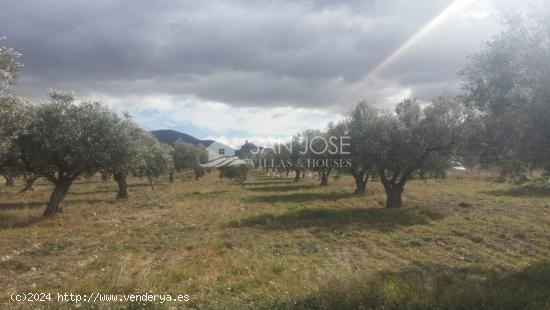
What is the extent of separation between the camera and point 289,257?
Answer: 14523 mm

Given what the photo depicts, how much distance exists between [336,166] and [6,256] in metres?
38.8

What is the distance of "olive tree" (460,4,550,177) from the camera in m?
12.5

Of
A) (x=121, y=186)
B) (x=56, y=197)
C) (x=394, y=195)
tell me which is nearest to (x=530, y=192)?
(x=394, y=195)

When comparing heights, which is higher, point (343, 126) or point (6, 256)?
point (343, 126)

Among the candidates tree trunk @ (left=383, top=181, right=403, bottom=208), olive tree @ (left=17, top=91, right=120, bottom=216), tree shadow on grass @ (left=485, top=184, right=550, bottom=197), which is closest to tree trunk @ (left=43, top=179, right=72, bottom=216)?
olive tree @ (left=17, top=91, right=120, bottom=216)

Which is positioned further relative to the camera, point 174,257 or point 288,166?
point 288,166

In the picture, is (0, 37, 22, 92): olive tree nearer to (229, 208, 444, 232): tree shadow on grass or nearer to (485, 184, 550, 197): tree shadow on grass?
(229, 208, 444, 232): tree shadow on grass

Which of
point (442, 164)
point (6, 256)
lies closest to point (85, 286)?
point (6, 256)

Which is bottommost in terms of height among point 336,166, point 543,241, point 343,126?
point 543,241

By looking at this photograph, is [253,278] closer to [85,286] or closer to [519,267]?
[85,286]

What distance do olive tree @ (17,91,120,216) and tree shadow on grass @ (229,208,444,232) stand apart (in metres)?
10.8

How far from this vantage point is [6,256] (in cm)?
1457

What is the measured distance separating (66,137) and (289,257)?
17.5m

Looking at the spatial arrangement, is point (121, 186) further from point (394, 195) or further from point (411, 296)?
point (411, 296)
